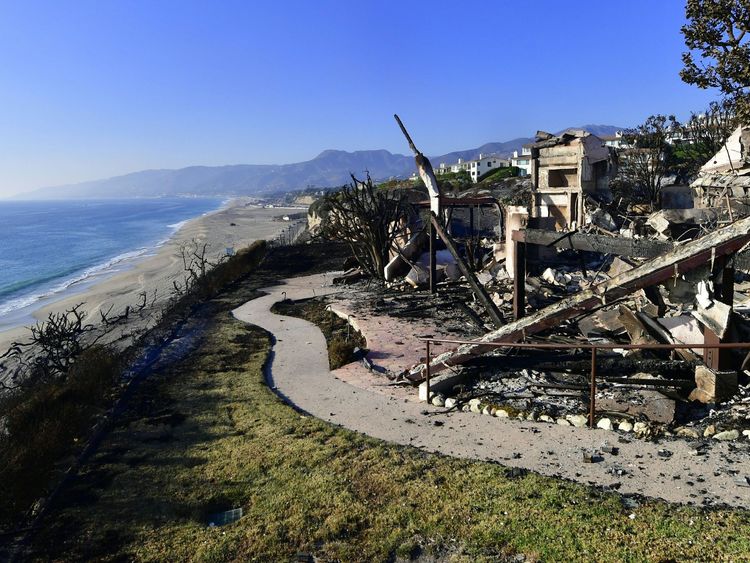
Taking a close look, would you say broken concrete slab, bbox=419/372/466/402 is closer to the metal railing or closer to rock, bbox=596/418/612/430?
the metal railing

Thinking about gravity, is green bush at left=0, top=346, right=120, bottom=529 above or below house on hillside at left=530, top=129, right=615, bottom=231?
below

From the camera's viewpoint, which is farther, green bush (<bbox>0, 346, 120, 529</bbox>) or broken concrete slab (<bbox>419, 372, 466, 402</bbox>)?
broken concrete slab (<bbox>419, 372, 466, 402</bbox>)

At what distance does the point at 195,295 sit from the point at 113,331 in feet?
10.6

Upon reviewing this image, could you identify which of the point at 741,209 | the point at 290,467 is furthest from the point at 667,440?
the point at 741,209

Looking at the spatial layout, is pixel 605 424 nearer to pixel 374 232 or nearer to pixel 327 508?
pixel 327 508

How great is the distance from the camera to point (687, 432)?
7.67 metres

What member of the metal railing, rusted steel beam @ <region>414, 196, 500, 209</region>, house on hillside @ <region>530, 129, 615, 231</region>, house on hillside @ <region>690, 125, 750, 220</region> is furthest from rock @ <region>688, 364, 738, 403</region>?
rusted steel beam @ <region>414, 196, 500, 209</region>

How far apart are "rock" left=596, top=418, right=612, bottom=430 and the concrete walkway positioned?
3.5 inches

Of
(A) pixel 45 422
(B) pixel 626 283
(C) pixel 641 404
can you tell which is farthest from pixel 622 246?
(A) pixel 45 422

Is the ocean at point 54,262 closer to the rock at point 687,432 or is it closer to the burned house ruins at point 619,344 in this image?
the burned house ruins at point 619,344

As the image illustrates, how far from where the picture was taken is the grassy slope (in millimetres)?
5539

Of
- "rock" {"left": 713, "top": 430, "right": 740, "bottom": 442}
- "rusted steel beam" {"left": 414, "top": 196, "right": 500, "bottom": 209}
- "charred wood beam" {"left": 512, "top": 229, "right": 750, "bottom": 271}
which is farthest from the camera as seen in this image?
"rusted steel beam" {"left": 414, "top": 196, "right": 500, "bottom": 209}

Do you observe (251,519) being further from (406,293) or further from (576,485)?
(406,293)

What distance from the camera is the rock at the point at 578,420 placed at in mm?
8250
